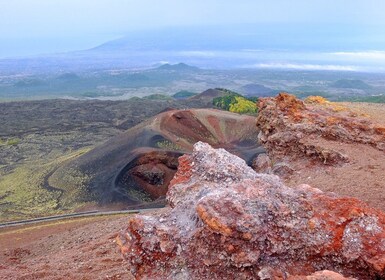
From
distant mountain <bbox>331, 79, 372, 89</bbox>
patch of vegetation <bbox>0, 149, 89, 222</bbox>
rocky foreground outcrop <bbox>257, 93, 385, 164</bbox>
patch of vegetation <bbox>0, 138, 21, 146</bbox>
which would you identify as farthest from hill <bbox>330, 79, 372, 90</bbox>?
rocky foreground outcrop <bbox>257, 93, 385, 164</bbox>

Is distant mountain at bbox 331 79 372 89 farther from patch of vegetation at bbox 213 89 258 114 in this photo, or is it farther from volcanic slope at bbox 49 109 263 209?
volcanic slope at bbox 49 109 263 209

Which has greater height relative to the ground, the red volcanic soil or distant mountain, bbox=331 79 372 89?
the red volcanic soil

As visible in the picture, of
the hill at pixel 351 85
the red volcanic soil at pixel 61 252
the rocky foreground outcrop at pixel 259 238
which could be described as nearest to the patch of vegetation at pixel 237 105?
the red volcanic soil at pixel 61 252

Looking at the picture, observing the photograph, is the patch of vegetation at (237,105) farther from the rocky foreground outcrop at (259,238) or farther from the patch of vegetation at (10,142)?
the rocky foreground outcrop at (259,238)

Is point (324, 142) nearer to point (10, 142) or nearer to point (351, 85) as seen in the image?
point (10, 142)

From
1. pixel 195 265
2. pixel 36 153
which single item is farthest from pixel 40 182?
pixel 195 265

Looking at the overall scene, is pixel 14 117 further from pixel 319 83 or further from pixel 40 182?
pixel 319 83

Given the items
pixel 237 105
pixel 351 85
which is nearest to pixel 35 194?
pixel 237 105
